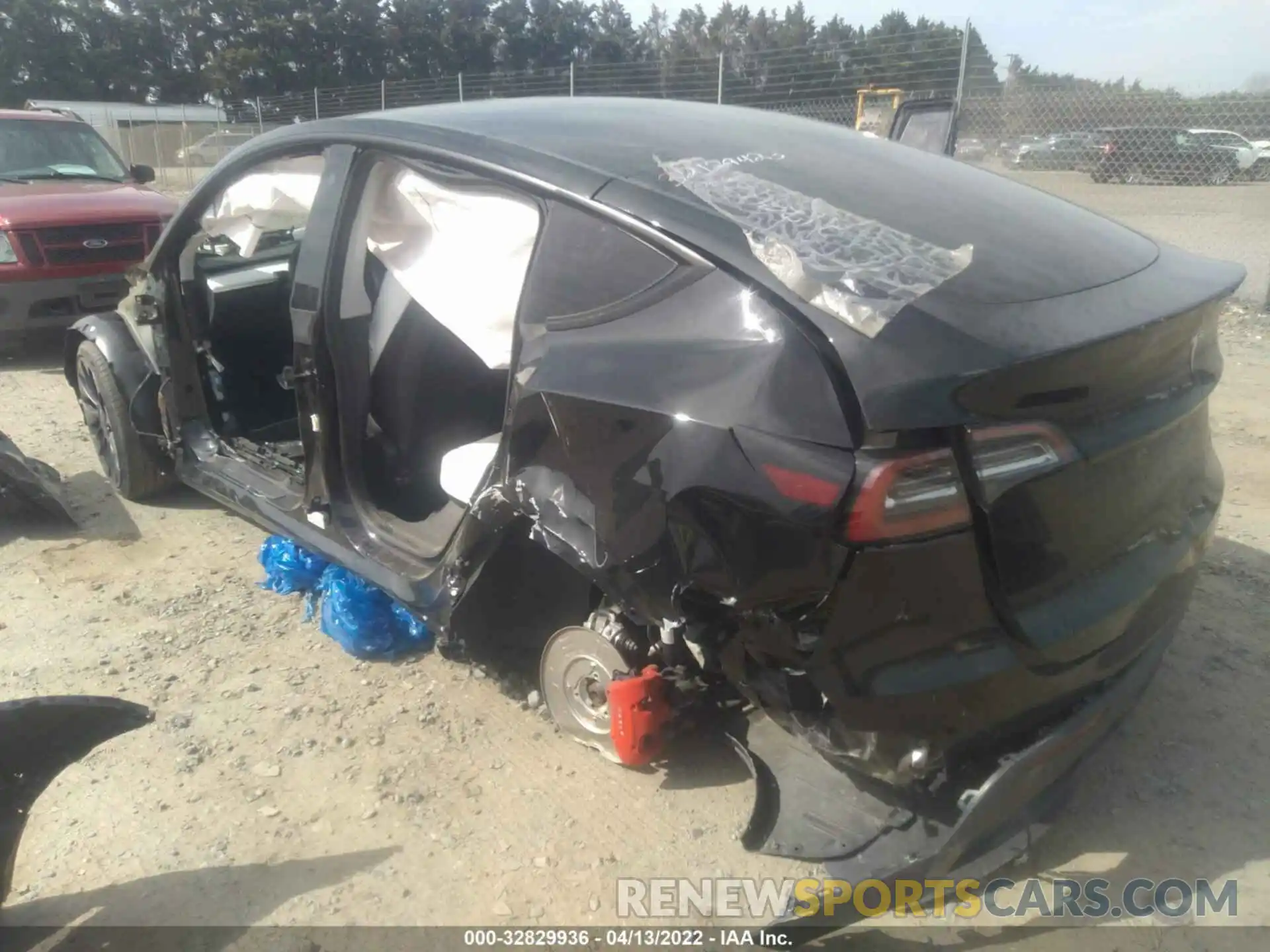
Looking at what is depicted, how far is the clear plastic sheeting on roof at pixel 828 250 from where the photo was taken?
1846 mm

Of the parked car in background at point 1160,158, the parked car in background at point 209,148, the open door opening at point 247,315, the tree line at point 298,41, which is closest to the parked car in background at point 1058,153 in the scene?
the parked car in background at point 1160,158

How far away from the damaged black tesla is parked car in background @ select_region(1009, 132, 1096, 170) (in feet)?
27.3

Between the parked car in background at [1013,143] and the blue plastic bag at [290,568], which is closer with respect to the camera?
the blue plastic bag at [290,568]

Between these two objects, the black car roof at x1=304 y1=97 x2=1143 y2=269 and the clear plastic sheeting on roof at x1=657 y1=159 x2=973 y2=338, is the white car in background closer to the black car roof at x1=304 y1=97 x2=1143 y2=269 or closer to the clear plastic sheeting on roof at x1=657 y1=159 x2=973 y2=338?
the black car roof at x1=304 y1=97 x2=1143 y2=269

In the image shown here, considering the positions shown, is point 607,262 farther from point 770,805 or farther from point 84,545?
point 84,545

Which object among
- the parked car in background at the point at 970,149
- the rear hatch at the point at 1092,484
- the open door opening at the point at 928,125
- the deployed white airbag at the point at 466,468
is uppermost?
the open door opening at the point at 928,125

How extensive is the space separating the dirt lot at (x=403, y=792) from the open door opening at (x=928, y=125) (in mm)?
2060

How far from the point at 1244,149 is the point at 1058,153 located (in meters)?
1.76

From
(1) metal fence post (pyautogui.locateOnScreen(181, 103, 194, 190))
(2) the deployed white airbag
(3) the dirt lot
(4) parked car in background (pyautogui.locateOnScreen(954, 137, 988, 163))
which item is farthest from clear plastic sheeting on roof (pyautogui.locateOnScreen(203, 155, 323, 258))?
(1) metal fence post (pyautogui.locateOnScreen(181, 103, 194, 190))

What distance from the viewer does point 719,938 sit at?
85.6 inches

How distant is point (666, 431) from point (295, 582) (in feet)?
7.53

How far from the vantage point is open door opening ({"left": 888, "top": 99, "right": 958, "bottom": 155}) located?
411 centimetres

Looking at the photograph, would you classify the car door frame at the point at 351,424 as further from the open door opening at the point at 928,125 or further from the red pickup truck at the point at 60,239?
the red pickup truck at the point at 60,239

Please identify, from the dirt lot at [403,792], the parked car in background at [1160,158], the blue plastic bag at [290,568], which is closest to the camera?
the dirt lot at [403,792]
